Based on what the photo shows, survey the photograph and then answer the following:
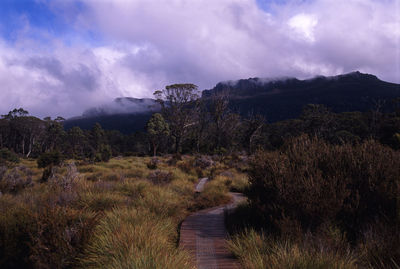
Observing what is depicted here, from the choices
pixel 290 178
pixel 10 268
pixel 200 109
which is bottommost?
pixel 10 268

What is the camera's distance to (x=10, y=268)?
14.0 ft

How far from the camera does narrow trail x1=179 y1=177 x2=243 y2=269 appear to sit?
4.19 meters

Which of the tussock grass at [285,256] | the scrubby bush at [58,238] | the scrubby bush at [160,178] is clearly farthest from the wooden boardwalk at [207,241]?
the scrubby bush at [160,178]

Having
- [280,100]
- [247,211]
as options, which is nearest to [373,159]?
[247,211]

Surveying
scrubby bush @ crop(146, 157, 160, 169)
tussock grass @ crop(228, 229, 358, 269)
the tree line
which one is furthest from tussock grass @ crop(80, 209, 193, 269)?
the tree line

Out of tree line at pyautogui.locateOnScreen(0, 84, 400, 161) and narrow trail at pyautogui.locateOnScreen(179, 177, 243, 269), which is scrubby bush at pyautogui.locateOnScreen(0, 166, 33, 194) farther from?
tree line at pyautogui.locateOnScreen(0, 84, 400, 161)

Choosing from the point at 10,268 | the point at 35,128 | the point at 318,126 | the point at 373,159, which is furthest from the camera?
the point at 35,128

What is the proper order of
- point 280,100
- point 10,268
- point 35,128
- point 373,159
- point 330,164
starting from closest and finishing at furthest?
point 10,268 < point 373,159 < point 330,164 < point 35,128 < point 280,100

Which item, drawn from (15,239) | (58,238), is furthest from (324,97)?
(15,239)

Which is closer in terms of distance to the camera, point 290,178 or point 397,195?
point 397,195

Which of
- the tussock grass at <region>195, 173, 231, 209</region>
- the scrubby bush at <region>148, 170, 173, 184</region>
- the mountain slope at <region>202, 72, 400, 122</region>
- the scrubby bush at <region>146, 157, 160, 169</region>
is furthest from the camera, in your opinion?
the mountain slope at <region>202, 72, 400, 122</region>

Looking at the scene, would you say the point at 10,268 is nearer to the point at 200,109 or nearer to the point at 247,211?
the point at 247,211

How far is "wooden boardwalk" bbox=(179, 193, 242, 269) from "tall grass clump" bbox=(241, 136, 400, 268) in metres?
0.97

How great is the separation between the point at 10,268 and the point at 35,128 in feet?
178
